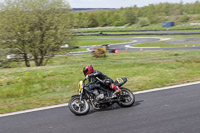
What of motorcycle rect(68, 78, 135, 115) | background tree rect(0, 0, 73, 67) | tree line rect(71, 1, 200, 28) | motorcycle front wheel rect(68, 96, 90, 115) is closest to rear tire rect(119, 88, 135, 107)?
motorcycle rect(68, 78, 135, 115)

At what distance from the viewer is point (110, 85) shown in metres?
7.38

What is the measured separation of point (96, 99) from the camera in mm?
7203

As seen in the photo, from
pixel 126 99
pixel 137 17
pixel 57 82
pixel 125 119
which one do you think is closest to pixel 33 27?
pixel 57 82

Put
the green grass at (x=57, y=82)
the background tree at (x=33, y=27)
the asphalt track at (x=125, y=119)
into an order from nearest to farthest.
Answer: the asphalt track at (x=125, y=119)
the green grass at (x=57, y=82)
the background tree at (x=33, y=27)

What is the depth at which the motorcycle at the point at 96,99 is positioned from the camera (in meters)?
7.06

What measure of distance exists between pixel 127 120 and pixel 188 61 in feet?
34.1

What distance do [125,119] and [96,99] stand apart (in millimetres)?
1170

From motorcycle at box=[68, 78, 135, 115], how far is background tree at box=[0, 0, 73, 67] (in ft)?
40.5

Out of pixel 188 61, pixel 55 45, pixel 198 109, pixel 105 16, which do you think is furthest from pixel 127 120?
pixel 105 16

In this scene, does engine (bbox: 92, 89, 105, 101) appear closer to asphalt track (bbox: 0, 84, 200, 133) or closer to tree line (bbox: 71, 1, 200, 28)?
asphalt track (bbox: 0, 84, 200, 133)

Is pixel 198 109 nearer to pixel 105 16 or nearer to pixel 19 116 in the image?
pixel 19 116

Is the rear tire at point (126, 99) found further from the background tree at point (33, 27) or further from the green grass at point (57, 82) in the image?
the background tree at point (33, 27)

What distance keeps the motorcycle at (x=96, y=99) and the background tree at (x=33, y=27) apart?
40.5ft

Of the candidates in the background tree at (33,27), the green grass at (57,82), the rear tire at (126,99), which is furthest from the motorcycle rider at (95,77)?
the background tree at (33,27)
